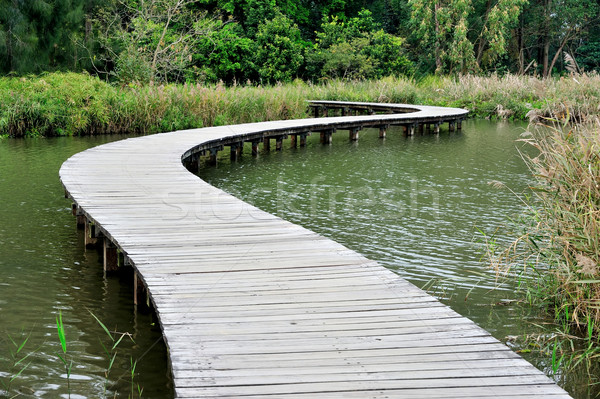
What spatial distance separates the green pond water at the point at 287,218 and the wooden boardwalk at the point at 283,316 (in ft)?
1.58

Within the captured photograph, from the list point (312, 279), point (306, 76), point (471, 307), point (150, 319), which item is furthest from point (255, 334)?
point (306, 76)

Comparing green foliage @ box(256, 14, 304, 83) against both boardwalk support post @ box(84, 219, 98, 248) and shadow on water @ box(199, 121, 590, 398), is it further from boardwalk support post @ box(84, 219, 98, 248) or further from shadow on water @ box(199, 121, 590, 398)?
boardwalk support post @ box(84, 219, 98, 248)

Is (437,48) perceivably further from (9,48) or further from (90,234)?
(90,234)

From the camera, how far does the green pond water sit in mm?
4066

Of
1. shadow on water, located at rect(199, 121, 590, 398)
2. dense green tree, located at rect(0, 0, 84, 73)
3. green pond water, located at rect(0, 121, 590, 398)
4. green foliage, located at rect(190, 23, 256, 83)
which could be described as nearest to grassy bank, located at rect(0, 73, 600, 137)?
green pond water, located at rect(0, 121, 590, 398)

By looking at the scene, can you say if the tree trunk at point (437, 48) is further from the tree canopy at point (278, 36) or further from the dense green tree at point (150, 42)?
the dense green tree at point (150, 42)

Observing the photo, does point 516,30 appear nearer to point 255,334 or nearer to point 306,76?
point 306,76

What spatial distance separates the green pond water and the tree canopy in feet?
32.1

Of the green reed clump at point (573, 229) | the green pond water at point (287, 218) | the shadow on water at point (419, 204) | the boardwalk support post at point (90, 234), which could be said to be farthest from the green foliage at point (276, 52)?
the green reed clump at point (573, 229)

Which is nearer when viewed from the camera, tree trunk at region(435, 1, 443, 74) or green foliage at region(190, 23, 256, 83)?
green foliage at region(190, 23, 256, 83)

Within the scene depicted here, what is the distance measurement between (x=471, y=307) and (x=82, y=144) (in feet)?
35.5

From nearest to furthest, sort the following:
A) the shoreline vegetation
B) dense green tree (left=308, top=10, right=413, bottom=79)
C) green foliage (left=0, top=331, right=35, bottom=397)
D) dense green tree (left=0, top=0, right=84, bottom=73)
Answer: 1. green foliage (left=0, top=331, right=35, bottom=397)
2. the shoreline vegetation
3. dense green tree (left=0, top=0, right=84, bottom=73)
4. dense green tree (left=308, top=10, right=413, bottom=79)

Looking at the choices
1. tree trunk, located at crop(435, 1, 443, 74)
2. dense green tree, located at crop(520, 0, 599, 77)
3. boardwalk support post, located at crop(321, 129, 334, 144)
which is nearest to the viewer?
boardwalk support post, located at crop(321, 129, 334, 144)

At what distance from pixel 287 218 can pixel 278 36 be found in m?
23.6
